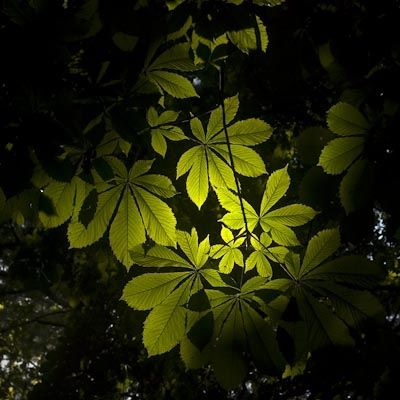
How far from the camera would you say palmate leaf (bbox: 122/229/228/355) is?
46.6 inches

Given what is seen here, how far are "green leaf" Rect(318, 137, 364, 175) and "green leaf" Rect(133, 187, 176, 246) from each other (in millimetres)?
557

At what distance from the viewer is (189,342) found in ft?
3.79

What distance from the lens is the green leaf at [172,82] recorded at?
4.26 ft

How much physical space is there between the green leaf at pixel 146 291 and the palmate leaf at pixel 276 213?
0.36m

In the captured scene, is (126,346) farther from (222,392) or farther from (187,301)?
(187,301)

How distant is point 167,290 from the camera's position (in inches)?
49.9

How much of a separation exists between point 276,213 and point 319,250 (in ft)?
1.07

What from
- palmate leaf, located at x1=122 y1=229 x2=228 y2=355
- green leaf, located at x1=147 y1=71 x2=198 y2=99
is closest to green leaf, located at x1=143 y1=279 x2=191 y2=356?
palmate leaf, located at x1=122 y1=229 x2=228 y2=355

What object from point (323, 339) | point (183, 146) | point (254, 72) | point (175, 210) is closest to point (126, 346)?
point (175, 210)

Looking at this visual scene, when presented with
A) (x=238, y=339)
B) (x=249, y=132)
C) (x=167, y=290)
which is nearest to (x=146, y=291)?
(x=167, y=290)

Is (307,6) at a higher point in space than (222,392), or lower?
higher

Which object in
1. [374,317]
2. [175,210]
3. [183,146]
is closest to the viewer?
[374,317]

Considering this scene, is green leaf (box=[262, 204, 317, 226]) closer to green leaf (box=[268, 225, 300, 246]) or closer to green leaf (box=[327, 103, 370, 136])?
green leaf (box=[268, 225, 300, 246])

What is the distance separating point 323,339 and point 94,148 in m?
0.87
